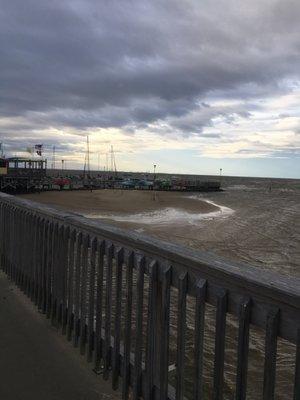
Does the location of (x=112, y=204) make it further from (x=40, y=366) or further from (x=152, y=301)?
(x=152, y=301)

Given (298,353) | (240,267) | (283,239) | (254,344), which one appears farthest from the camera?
(283,239)

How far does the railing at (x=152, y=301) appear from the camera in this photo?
1918mm

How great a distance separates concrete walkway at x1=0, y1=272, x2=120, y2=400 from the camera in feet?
11.3

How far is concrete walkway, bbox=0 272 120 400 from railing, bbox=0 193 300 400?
5.1 inches

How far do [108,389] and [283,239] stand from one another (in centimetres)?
1982

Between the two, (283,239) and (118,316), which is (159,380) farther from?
(283,239)

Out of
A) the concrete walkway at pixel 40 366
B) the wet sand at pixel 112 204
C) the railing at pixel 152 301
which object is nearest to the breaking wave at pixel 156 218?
the wet sand at pixel 112 204

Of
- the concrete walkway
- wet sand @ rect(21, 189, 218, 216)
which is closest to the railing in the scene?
the concrete walkway

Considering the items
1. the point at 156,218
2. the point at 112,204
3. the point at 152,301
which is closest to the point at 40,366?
the point at 152,301

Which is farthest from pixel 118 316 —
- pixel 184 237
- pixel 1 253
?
pixel 184 237

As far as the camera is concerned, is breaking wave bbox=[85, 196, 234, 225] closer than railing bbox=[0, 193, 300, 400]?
No

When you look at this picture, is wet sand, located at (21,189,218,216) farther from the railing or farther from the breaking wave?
the railing

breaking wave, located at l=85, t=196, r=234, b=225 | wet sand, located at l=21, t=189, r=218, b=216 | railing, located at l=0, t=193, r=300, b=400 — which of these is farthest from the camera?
wet sand, located at l=21, t=189, r=218, b=216

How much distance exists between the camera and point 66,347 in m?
4.24
